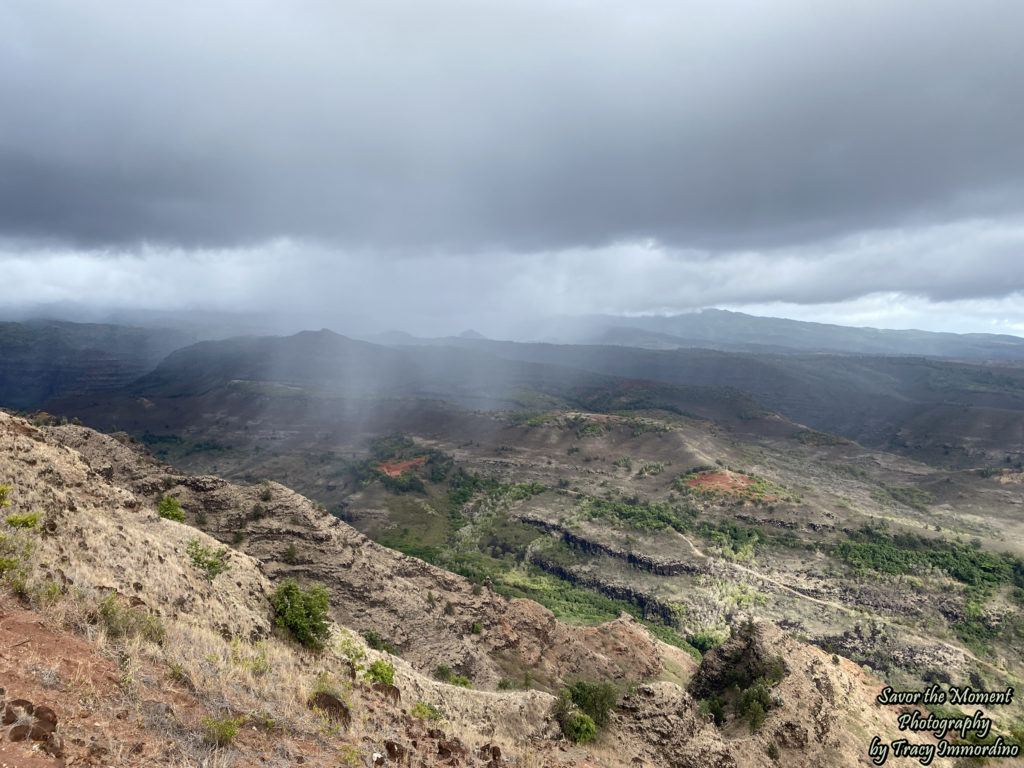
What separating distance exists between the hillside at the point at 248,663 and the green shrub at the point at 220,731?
161 millimetres

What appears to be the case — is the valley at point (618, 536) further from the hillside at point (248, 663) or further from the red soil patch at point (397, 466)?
the red soil patch at point (397, 466)

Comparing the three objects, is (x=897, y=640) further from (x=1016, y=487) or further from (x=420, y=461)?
(x=420, y=461)

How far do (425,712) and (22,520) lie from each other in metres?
14.3

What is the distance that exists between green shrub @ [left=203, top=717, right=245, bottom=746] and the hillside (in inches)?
6.4

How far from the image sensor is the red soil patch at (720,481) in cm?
9494

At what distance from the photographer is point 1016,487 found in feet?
318

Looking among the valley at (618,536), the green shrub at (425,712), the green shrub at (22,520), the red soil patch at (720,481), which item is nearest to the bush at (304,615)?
the green shrub at (425,712)

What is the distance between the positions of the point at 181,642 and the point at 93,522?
6.94 meters

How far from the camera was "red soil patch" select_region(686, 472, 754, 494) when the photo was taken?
94938 millimetres

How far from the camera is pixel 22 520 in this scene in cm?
1355

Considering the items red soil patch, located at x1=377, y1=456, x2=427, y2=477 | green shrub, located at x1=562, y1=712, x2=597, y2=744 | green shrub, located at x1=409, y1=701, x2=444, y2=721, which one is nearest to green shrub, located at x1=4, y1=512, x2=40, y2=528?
green shrub, located at x1=409, y1=701, x2=444, y2=721

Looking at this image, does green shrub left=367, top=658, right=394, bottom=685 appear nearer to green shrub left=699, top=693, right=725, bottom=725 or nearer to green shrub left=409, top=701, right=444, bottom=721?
green shrub left=409, top=701, right=444, bottom=721

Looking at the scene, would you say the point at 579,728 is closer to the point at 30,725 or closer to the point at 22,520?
the point at 30,725

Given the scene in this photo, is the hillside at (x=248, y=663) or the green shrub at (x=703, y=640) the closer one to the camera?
the hillside at (x=248, y=663)
